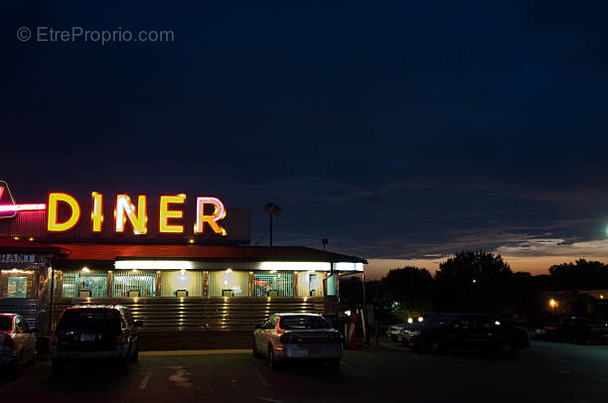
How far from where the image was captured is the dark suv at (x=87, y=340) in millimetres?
14000

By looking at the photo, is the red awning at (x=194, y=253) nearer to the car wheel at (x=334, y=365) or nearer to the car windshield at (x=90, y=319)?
the car windshield at (x=90, y=319)

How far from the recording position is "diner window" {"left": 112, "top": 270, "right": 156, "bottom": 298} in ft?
79.6

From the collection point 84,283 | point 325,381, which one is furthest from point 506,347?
point 84,283

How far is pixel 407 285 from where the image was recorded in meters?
70.9

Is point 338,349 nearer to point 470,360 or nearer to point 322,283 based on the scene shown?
point 470,360

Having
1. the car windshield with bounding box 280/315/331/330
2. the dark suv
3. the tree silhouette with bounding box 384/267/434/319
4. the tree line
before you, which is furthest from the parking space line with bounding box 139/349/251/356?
the tree silhouette with bounding box 384/267/434/319

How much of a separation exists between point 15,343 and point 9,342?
0.30 metres

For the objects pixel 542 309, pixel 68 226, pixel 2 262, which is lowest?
pixel 542 309

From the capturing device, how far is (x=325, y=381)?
43.2 feet

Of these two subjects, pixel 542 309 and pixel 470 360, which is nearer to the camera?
pixel 470 360

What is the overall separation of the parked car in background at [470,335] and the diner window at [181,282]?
31.9ft

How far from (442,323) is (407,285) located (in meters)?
50.6

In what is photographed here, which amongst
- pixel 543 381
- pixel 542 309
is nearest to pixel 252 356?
pixel 543 381

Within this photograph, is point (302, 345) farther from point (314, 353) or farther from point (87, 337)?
point (87, 337)
